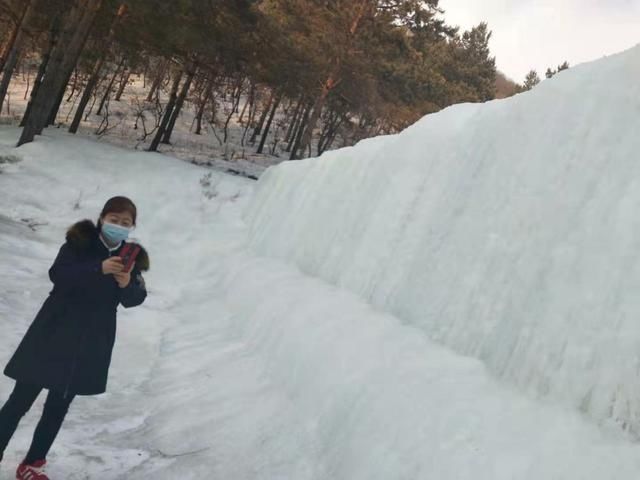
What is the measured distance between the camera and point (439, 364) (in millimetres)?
3344

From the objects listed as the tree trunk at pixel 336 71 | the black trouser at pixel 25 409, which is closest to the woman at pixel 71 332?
the black trouser at pixel 25 409

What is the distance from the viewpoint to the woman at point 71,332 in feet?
9.25

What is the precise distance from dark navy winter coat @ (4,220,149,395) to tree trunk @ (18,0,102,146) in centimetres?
1298

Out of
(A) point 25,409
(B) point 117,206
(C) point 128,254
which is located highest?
(B) point 117,206

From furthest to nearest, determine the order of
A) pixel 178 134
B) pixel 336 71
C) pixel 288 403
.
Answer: pixel 178 134, pixel 336 71, pixel 288 403

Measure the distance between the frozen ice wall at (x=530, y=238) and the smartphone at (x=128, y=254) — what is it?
6.96 ft

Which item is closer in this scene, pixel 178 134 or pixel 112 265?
pixel 112 265

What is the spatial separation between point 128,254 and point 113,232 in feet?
0.52

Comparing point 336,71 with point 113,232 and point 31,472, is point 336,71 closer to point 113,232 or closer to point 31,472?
point 113,232

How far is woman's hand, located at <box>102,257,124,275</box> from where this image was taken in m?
2.83

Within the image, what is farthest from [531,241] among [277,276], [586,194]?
[277,276]

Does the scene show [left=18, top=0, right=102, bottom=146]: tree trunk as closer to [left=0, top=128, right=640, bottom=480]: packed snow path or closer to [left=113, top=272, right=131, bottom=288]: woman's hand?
[left=0, top=128, right=640, bottom=480]: packed snow path

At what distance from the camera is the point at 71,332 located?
2.87 meters

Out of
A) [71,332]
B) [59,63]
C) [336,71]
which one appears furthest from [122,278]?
[336,71]
